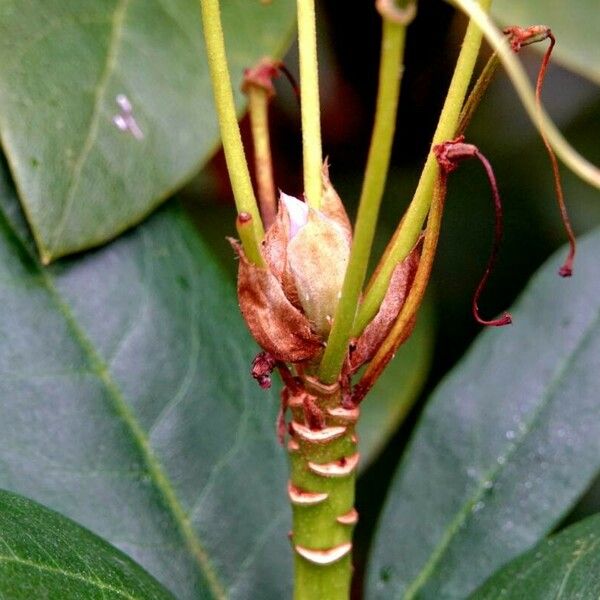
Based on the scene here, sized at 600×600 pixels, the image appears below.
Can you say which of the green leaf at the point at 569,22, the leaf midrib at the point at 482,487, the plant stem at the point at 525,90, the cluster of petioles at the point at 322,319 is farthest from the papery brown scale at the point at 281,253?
the green leaf at the point at 569,22

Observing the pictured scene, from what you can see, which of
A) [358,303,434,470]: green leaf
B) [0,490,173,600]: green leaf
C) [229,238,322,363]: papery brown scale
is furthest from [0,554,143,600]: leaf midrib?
[358,303,434,470]: green leaf

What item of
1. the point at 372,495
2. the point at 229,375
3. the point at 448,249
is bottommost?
the point at 372,495

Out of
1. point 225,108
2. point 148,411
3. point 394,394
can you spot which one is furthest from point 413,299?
point 394,394

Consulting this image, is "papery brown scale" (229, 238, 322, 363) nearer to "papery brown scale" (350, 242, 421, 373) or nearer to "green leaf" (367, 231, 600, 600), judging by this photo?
"papery brown scale" (350, 242, 421, 373)

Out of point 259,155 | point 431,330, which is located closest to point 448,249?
point 431,330

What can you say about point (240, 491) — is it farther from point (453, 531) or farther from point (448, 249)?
point (448, 249)

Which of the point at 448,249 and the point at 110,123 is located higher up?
the point at 110,123

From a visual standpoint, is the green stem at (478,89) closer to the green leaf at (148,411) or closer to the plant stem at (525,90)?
the plant stem at (525,90)
